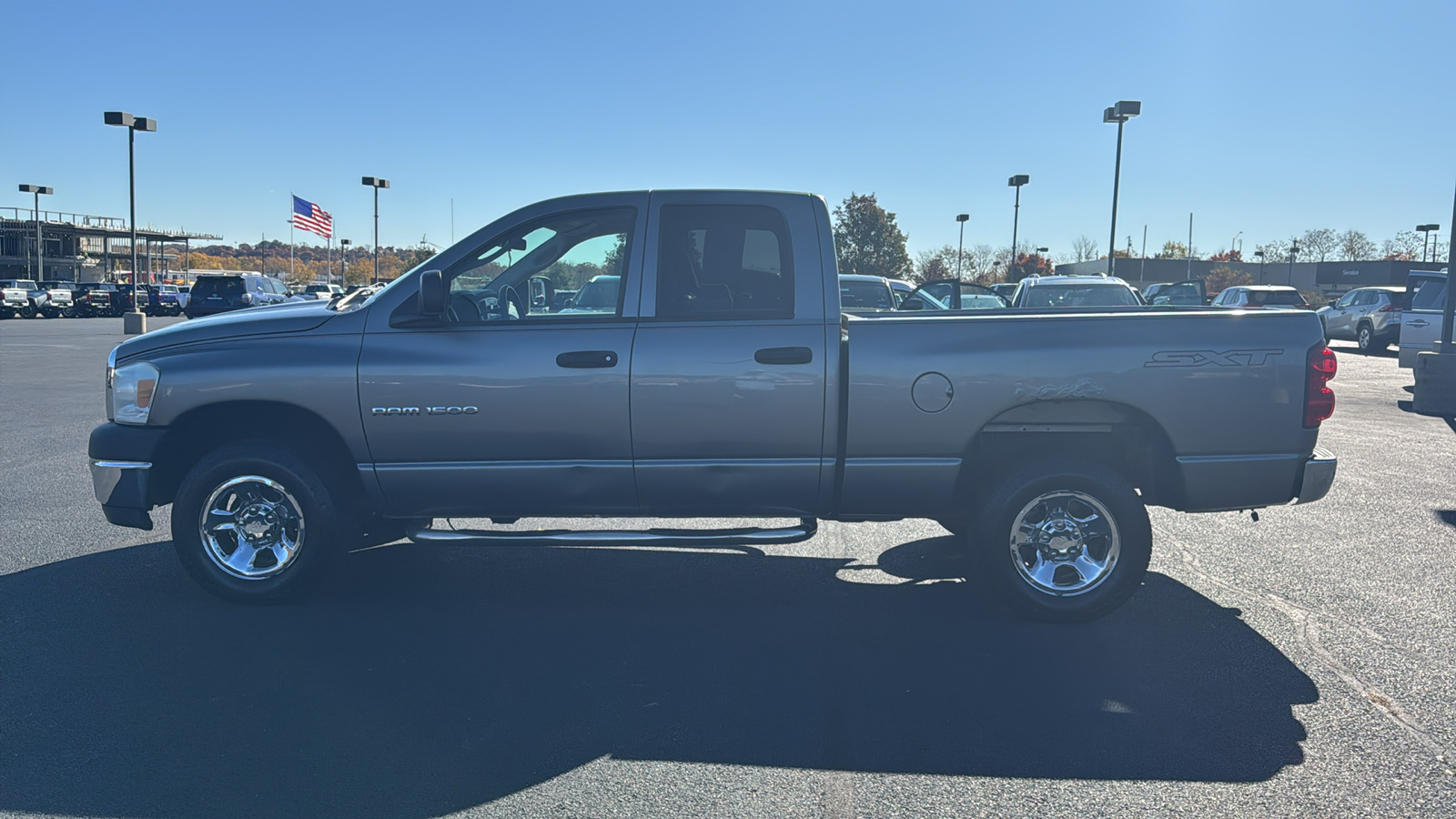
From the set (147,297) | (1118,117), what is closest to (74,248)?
(147,297)

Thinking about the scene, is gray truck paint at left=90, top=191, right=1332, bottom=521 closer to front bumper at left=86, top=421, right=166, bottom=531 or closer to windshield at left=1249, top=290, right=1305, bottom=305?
front bumper at left=86, top=421, right=166, bottom=531

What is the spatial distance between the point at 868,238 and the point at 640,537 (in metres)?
70.6

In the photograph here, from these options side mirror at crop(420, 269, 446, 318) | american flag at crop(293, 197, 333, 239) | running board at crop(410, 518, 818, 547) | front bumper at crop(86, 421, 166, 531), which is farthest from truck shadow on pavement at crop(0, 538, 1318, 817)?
american flag at crop(293, 197, 333, 239)

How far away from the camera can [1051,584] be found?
17.4ft

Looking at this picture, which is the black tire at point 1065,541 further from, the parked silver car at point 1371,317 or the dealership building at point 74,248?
the dealership building at point 74,248

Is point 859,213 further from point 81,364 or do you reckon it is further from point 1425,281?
point 81,364

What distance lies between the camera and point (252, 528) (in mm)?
5426

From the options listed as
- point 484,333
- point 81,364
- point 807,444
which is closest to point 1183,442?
point 807,444

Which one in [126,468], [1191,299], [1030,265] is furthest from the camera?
[1030,265]

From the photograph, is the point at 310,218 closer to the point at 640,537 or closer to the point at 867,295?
the point at 867,295

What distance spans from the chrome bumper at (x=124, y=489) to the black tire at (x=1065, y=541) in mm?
4192

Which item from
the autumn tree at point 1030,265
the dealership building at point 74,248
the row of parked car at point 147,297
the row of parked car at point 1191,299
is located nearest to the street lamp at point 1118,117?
the row of parked car at point 1191,299

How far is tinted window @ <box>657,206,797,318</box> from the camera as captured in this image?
5.27 metres

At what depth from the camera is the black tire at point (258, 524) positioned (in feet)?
17.3
